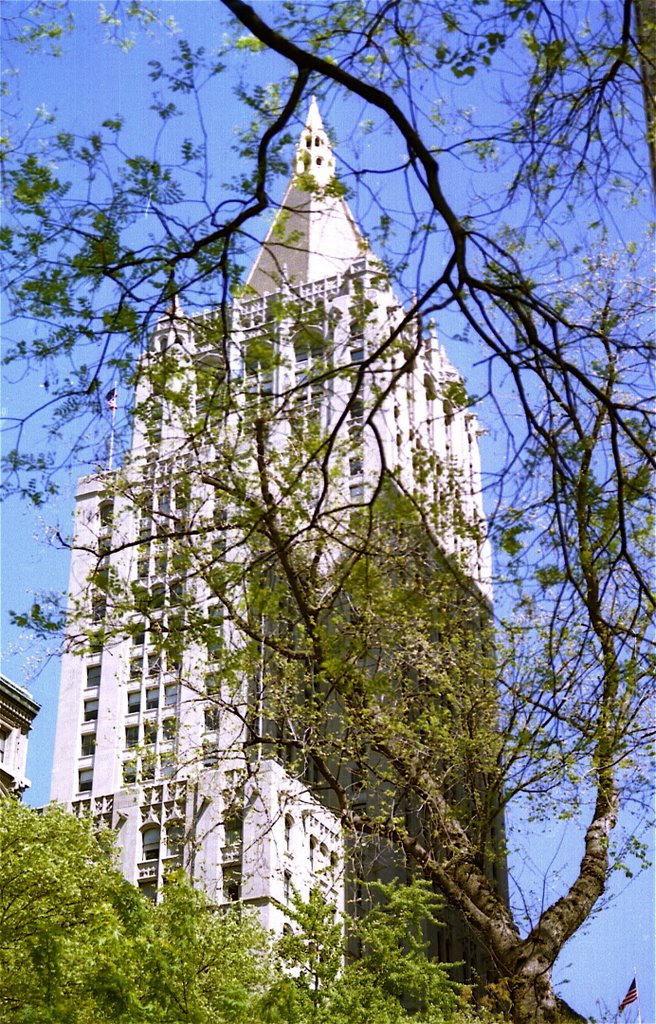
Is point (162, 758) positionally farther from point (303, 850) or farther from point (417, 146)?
point (303, 850)

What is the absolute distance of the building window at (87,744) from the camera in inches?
2395

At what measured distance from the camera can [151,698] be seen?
58281mm

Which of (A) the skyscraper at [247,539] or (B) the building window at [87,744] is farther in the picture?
(B) the building window at [87,744]

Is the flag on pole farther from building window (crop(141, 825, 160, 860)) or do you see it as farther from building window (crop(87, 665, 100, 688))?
building window (crop(87, 665, 100, 688))

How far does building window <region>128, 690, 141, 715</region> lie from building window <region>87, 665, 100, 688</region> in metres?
4.02

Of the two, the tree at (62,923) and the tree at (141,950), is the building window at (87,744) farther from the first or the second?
the tree at (141,950)

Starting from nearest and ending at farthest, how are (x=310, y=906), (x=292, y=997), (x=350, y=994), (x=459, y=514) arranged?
(x=459, y=514) → (x=292, y=997) → (x=350, y=994) → (x=310, y=906)

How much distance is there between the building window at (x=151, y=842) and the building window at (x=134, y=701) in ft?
20.9

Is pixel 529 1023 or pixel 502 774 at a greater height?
pixel 502 774

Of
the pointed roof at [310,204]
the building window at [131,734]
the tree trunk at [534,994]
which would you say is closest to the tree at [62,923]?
the tree trunk at [534,994]

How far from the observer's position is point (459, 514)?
14.4 metres

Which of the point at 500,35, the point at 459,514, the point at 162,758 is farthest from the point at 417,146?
the point at 162,758

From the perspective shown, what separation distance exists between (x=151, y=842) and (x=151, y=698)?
272 inches

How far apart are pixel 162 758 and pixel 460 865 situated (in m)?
5.69
